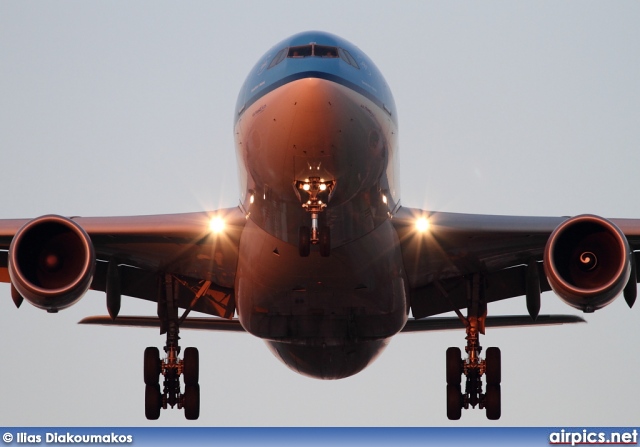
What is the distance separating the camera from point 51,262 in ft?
73.5

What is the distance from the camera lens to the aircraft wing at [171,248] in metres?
23.4

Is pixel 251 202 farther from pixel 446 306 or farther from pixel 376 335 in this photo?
pixel 446 306

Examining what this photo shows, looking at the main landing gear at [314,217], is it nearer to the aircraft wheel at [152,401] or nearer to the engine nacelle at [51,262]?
the engine nacelle at [51,262]

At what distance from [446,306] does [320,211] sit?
279 inches

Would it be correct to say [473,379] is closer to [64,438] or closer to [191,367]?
[191,367]

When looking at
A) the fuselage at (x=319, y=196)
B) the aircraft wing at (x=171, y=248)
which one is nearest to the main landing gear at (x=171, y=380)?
the aircraft wing at (x=171, y=248)

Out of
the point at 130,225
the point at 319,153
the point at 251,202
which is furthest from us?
the point at 130,225

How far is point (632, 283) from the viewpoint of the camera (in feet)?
77.5

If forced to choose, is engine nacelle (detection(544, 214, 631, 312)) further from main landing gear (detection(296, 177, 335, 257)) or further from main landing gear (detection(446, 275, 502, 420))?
main landing gear (detection(446, 275, 502, 420))

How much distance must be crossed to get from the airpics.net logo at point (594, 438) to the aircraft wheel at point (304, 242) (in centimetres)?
457

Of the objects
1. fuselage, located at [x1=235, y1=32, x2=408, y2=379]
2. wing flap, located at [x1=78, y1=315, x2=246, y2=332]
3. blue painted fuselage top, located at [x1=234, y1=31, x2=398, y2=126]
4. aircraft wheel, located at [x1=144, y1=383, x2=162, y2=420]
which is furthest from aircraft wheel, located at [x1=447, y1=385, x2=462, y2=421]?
blue painted fuselage top, located at [x1=234, y1=31, x2=398, y2=126]

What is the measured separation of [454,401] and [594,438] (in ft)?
19.8

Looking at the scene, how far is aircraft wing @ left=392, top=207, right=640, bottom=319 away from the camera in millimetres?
23312

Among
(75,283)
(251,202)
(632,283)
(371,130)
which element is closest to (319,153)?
(371,130)
